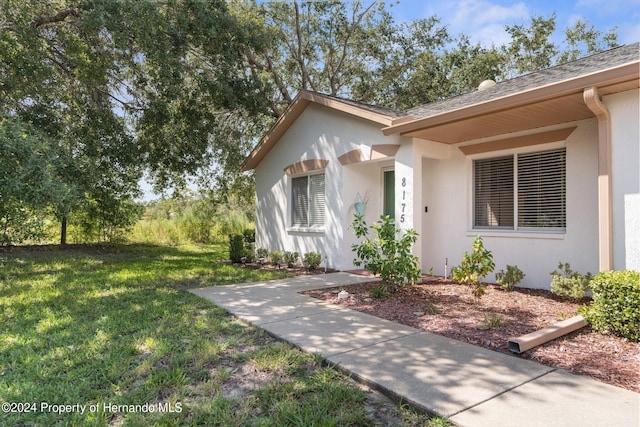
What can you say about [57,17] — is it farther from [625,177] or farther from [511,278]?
[625,177]

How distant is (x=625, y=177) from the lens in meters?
4.67

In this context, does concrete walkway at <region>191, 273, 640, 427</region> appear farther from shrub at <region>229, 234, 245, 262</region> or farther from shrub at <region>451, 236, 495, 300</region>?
shrub at <region>229, 234, 245, 262</region>

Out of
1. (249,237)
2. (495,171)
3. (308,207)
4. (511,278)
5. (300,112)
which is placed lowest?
(511,278)

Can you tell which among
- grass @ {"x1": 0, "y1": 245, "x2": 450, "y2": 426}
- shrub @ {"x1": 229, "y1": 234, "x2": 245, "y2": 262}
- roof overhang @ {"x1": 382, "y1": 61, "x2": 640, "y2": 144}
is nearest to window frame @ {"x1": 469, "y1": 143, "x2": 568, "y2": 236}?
roof overhang @ {"x1": 382, "y1": 61, "x2": 640, "y2": 144}

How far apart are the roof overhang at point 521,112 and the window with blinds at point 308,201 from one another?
10.7 feet

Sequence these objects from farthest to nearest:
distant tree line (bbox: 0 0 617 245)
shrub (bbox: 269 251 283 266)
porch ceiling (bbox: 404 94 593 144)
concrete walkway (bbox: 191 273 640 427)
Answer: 1. shrub (bbox: 269 251 283 266)
2. distant tree line (bbox: 0 0 617 245)
3. porch ceiling (bbox: 404 94 593 144)
4. concrete walkway (bbox: 191 273 640 427)

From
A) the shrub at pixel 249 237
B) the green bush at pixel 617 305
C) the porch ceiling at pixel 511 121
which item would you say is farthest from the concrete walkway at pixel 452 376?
the shrub at pixel 249 237

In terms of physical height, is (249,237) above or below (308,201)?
below

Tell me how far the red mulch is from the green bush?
0.38 ft

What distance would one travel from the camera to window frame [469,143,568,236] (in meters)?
6.59

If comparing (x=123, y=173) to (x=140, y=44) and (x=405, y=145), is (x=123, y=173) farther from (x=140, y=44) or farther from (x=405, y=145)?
(x=405, y=145)

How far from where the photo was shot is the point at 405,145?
7625 mm

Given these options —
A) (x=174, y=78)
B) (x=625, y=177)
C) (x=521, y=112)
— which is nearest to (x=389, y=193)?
(x=521, y=112)

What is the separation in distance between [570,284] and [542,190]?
1956 mm
